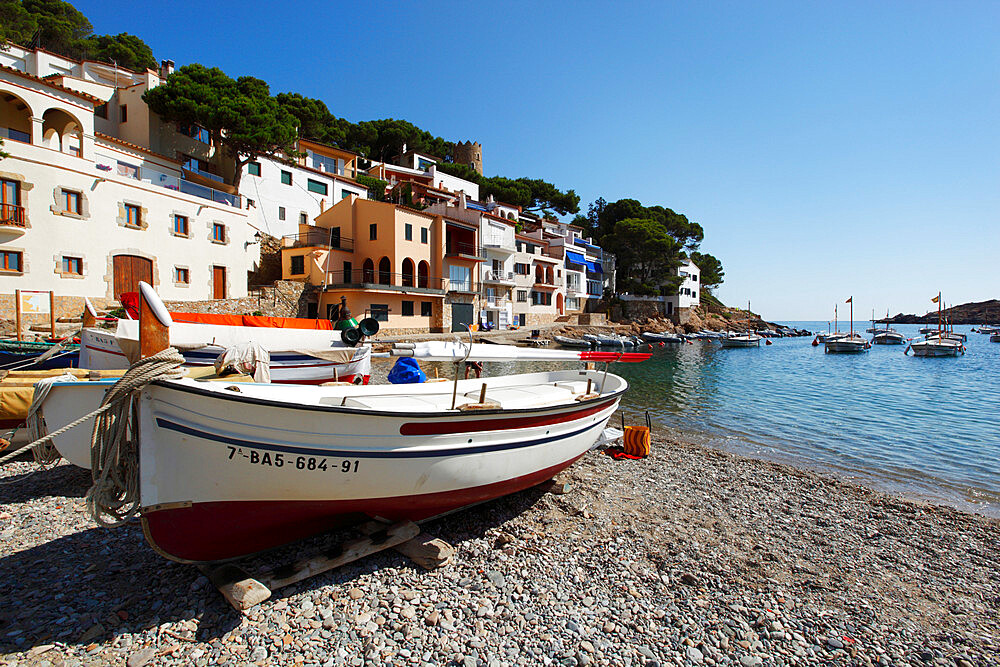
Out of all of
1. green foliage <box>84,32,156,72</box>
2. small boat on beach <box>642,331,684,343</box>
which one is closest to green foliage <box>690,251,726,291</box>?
small boat on beach <box>642,331,684,343</box>

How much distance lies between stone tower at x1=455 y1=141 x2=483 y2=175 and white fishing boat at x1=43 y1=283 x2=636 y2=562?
7452 centimetres

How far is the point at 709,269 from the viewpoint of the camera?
88.8m

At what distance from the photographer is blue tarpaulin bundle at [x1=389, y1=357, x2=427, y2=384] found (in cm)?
755

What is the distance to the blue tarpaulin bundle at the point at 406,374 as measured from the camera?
7.55 meters

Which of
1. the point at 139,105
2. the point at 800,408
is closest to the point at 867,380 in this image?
the point at 800,408

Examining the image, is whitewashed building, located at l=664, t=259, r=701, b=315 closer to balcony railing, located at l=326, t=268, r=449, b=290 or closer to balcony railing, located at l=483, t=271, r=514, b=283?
balcony railing, located at l=483, t=271, r=514, b=283

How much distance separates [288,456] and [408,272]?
→ 103ft

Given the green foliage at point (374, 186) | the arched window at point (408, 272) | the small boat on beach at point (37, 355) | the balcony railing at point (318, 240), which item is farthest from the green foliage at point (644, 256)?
the small boat on beach at point (37, 355)

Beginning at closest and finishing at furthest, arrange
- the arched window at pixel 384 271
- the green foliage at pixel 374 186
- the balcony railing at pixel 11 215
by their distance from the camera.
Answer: the balcony railing at pixel 11 215 < the arched window at pixel 384 271 < the green foliage at pixel 374 186

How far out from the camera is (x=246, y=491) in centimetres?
423

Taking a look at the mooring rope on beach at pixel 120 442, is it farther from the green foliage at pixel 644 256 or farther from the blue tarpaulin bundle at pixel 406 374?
the green foliage at pixel 644 256

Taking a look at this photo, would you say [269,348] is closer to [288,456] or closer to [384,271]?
[288,456]

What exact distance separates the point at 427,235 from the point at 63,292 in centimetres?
2176

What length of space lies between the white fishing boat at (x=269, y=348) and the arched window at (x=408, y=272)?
22473 millimetres
